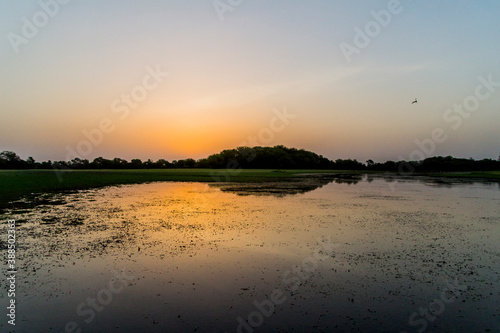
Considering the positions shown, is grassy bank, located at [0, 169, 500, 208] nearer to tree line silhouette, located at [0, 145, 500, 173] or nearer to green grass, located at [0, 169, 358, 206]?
green grass, located at [0, 169, 358, 206]

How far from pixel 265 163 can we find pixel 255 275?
135 metres

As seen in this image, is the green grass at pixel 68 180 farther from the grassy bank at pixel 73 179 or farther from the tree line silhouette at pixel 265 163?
the tree line silhouette at pixel 265 163

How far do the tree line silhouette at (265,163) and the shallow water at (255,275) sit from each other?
11867 cm

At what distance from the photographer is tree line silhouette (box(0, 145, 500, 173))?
A: 121850 millimetres

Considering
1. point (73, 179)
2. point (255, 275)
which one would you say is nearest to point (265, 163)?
point (73, 179)

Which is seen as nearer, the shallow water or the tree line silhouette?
the shallow water

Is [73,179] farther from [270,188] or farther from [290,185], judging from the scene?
[290,185]

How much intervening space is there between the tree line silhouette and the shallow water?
11867cm

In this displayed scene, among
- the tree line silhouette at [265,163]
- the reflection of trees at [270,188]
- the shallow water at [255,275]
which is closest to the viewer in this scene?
the shallow water at [255,275]

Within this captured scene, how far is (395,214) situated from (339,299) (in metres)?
13.7

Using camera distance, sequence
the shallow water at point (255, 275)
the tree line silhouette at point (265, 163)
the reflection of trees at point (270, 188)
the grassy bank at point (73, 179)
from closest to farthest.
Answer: the shallow water at point (255, 275), the grassy bank at point (73, 179), the reflection of trees at point (270, 188), the tree line silhouette at point (265, 163)

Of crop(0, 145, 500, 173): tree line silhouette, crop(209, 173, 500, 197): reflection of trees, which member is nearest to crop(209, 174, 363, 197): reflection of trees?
crop(209, 173, 500, 197): reflection of trees

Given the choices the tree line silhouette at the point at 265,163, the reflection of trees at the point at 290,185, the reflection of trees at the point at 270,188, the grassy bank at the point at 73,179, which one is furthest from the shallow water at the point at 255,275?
the tree line silhouette at the point at 265,163

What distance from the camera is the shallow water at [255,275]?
20.9ft
